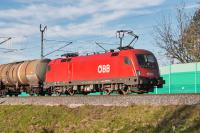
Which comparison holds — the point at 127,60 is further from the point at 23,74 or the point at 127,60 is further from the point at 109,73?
the point at 23,74

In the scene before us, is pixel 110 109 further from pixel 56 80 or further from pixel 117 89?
pixel 56 80

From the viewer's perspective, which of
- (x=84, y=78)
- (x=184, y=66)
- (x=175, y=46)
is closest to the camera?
(x=84, y=78)

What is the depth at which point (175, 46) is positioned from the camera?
179ft

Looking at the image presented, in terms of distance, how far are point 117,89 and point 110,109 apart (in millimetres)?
7675

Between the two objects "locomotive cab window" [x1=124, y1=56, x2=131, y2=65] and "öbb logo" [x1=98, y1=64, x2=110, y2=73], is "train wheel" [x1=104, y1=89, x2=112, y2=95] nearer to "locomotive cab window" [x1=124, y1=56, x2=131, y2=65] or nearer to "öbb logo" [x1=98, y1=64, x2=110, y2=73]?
"öbb logo" [x1=98, y1=64, x2=110, y2=73]

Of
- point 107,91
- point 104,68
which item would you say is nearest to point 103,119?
point 107,91

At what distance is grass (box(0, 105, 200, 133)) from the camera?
1359cm

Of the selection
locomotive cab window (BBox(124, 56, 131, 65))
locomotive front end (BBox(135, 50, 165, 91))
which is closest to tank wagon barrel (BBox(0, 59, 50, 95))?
locomotive cab window (BBox(124, 56, 131, 65))

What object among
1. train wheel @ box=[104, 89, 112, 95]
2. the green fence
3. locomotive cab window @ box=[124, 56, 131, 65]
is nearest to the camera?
locomotive cab window @ box=[124, 56, 131, 65]

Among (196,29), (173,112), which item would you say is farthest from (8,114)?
(196,29)

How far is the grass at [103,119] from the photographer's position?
44.6 feet

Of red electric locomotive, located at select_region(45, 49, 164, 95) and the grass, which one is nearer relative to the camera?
the grass

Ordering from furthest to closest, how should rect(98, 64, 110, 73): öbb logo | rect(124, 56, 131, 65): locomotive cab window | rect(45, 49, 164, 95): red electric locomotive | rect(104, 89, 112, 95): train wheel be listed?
rect(98, 64, 110, 73): öbb logo
rect(104, 89, 112, 95): train wheel
rect(124, 56, 131, 65): locomotive cab window
rect(45, 49, 164, 95): red electric locomotive

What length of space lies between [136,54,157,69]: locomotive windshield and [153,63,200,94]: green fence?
8469 mm
